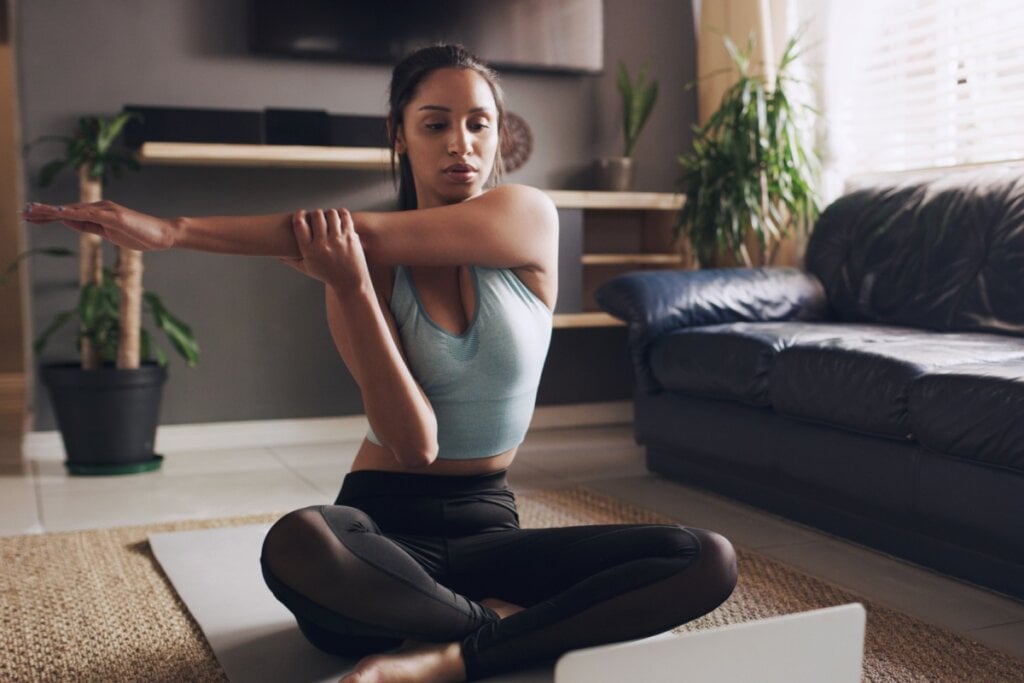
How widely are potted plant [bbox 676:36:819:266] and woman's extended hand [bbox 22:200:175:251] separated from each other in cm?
262

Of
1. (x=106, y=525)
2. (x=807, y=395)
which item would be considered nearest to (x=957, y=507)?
(x=807, y=395)

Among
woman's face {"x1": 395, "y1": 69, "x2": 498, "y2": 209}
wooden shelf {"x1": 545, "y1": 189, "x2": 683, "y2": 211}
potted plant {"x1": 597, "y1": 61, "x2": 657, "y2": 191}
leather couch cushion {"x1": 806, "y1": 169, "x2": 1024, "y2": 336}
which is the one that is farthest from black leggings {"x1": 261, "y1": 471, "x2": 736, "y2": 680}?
potted plant {"x1": 597, "y1": 61, "x2": 657, "y2": 191}

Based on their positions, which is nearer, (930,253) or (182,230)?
(182,230)

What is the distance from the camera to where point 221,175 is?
3730 mm

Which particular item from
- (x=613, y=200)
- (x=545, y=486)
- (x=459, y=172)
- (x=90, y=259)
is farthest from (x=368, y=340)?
(x=613, y=200)

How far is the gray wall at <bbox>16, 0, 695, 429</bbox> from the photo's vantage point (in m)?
3.53

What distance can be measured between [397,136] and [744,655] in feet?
2.96

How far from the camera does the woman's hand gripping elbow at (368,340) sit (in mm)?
1318

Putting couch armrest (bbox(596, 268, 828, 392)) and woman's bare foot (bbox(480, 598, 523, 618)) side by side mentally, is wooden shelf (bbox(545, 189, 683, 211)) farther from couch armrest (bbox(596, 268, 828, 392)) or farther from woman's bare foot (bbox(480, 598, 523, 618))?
woman's bare foot (bbox(480, 598, 523, 618))

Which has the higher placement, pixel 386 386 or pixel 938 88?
pixel 938 88

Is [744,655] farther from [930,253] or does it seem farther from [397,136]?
[930,253]

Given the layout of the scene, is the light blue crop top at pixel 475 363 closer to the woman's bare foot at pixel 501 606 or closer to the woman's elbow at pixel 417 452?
the woman's elbow at pixel 417 452

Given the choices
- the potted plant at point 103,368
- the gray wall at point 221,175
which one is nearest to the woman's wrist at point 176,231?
the potted plant at point 103,368

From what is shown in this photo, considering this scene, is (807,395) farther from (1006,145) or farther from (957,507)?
(1006,145)
